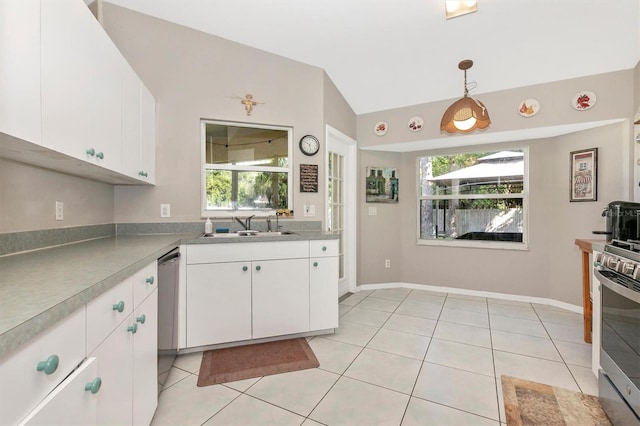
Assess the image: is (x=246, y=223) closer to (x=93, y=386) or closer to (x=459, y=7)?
(x=93, y=386)

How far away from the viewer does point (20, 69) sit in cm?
100

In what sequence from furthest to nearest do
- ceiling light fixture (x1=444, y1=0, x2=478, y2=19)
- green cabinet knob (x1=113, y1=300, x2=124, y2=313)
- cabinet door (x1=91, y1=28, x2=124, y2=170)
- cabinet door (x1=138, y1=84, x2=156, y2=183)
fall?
Answer: cabinet door (x1=138, y1=84, x2=156, y2=183) → ceiling light fixture (x1=444, y1=0, x2=478, y2=19) → cabinet door (x1=91, y1=28, x2=124, y2=170) → green cabinet knob (x1=113, y1=300, x2=124, y2=313)

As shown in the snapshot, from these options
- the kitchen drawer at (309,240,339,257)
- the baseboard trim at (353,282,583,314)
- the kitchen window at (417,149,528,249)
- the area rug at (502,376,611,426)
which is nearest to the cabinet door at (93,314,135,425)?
the kitchen drawer at (309,240,339,257)

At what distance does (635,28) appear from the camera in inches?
92.3

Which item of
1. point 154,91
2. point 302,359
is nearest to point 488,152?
point 302,359

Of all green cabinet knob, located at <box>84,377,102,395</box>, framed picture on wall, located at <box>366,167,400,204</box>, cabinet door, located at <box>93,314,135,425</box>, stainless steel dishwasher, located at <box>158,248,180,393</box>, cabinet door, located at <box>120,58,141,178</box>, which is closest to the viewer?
green cabinet knob, located at <box>84,377,102,395</box>

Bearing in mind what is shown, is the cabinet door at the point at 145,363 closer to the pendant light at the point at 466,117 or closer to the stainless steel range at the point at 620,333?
the stainless steel range at the point at 620,333

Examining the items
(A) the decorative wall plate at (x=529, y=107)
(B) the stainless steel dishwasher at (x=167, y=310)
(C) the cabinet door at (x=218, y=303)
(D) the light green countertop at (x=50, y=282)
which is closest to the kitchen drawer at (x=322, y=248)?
(C) the cabinet door at (x=218, y=303)

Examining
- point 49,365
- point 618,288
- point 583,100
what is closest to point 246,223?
point 49,365

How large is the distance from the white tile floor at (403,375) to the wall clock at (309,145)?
178 cm

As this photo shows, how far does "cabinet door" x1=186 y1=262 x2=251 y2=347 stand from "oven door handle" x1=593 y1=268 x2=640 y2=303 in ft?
7.32

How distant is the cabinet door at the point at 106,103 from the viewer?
1.51 metres

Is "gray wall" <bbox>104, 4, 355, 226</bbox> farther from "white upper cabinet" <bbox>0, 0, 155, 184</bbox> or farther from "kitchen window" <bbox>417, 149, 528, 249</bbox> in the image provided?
"kitchen window" <bbox>417, 149, 528, 249</bbox>

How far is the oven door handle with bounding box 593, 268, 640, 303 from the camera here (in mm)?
1314
